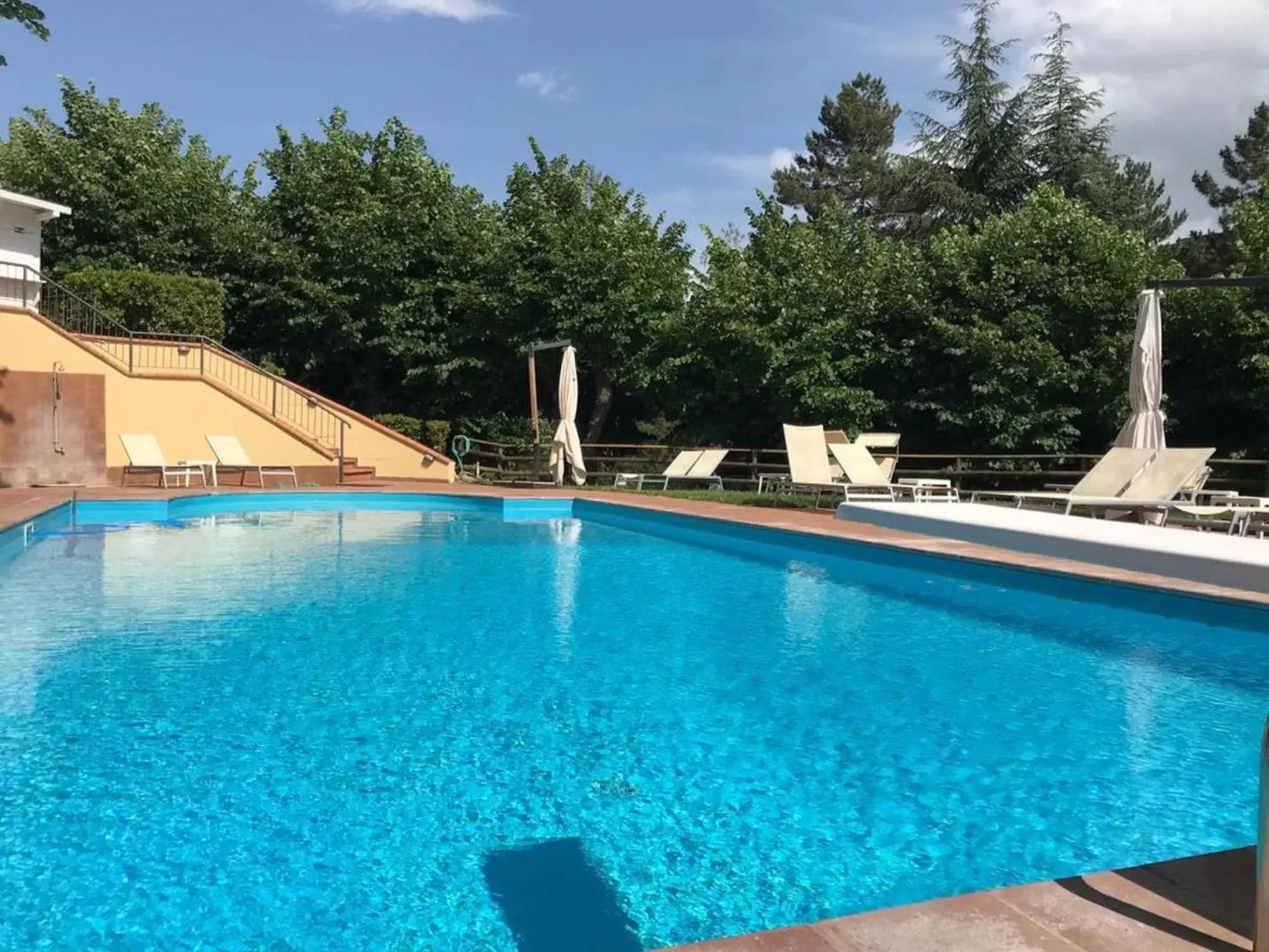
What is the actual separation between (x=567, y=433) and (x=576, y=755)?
13.0m

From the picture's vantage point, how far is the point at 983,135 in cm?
2473

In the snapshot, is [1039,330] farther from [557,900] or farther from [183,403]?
[183,403]

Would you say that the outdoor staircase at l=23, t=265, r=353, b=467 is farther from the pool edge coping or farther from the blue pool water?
the blue pool water

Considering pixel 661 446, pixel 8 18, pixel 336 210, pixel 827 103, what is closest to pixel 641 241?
pixel 661 446

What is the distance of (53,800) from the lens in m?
3.65

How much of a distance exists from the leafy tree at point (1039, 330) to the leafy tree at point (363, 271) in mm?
10650

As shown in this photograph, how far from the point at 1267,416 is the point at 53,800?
51.0 ft

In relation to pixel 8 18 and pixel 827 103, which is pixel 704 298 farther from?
pixel 827 103

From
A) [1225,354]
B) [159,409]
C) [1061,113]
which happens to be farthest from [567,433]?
[1061,113]

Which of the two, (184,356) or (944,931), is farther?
(184,356)

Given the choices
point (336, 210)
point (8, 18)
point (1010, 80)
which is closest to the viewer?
point (8, 18)

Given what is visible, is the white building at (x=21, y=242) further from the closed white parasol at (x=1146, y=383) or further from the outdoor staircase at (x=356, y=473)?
the closed white parasol at (x=1146, y=383)

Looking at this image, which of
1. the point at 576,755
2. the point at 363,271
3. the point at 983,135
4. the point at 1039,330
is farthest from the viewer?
the point at 983,135

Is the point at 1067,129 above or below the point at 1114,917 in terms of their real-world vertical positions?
above
